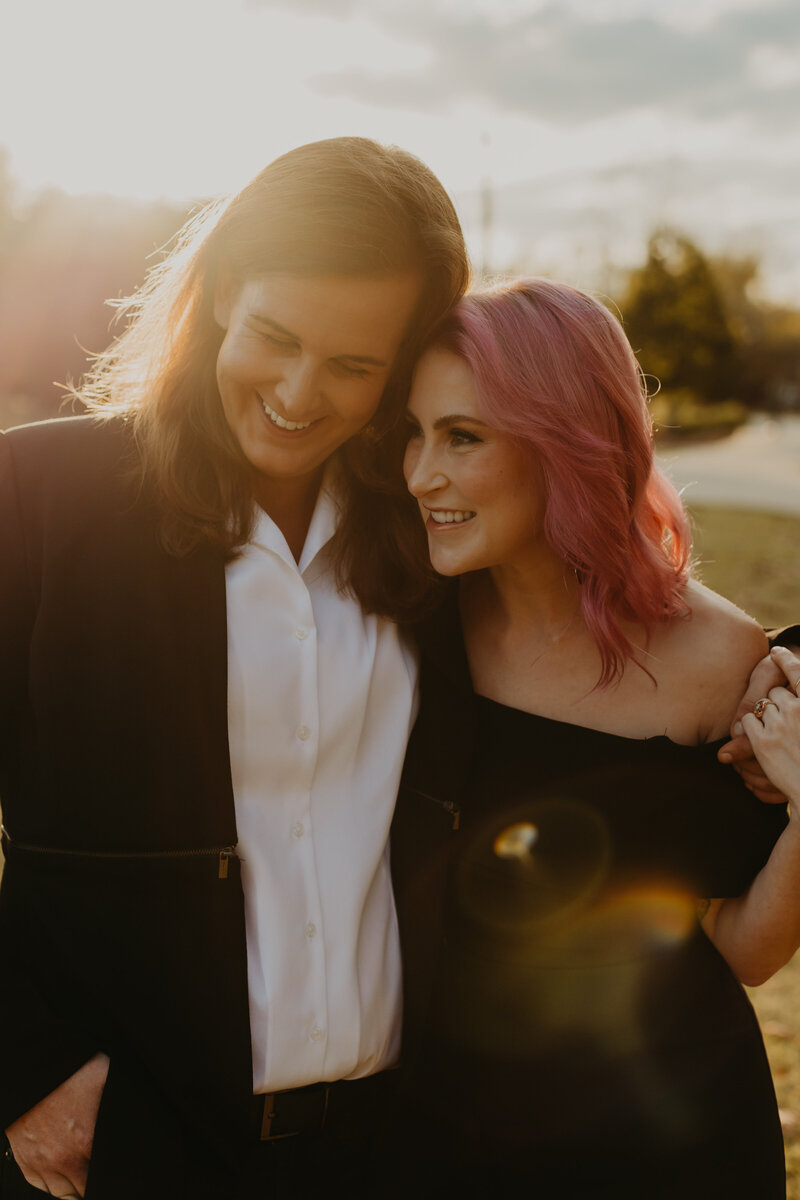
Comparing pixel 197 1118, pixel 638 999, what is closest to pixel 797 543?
pixel 638 999

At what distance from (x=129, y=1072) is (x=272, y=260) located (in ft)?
5.95

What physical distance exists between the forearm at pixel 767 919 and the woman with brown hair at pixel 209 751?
36.5 inches

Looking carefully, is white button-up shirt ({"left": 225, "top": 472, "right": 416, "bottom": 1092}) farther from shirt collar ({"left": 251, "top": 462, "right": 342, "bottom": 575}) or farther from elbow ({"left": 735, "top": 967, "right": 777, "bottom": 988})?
elbow ({"left": 735, "top": 967, "right": 777, "bottom": 988})

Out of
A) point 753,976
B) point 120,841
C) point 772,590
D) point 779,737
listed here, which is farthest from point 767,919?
point 772,590

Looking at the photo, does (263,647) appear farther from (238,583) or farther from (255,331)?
(255,331)

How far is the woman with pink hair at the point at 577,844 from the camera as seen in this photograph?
8.07ft

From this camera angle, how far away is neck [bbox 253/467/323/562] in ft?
8.11

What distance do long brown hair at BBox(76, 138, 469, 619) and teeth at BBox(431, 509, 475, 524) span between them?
0.12m

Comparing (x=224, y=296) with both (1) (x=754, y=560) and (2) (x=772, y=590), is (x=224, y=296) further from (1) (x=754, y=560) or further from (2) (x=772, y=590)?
(1) (x=754, y=560)

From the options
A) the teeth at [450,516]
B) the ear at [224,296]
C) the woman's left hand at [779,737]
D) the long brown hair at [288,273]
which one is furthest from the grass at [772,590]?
the ear at [224,296]

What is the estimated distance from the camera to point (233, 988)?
2086mm

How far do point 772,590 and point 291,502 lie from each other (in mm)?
10045

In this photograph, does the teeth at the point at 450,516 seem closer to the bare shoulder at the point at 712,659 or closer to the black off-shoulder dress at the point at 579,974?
the black off-shoulder dress at the point at 579,974

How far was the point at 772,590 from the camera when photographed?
37.5 ft
